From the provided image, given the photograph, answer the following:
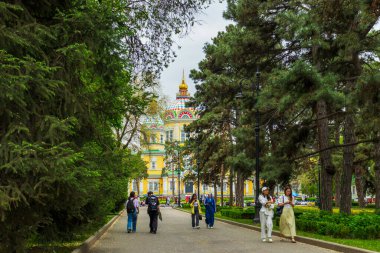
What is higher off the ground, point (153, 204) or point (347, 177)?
point (347, 177)

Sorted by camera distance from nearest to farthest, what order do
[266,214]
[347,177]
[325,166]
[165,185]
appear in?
1. [266,214]
2. [325,166]
3. [347,177]
4. [165,185]

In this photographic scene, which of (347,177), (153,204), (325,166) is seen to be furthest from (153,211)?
(347,177)

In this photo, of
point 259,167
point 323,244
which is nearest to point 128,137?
point 259,167

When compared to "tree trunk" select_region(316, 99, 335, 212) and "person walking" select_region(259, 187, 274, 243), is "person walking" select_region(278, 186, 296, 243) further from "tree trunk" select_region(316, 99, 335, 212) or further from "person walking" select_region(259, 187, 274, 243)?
"tree trunk" select_region(316, 99, 335, 212)

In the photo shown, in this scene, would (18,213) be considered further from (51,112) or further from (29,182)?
(51,112)

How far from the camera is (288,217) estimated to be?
14.4 metres

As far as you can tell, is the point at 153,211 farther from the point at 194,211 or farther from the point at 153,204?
the point at 194,211

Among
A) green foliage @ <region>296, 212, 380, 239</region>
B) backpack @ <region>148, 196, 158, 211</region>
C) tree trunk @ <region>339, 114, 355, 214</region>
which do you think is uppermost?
tree trunk @ <region>339, 114, 355, 214</region>

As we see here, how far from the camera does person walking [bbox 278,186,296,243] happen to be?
568 inches

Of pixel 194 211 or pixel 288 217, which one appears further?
pixel 194 211

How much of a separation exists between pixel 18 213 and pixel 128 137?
31.1m

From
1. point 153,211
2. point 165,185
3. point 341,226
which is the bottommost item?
point 341,226

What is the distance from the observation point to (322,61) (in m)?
20.4

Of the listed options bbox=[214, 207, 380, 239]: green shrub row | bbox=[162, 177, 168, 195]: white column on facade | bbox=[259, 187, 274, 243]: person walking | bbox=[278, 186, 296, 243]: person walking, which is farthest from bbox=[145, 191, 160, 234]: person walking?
bbox=[162, 177, 168, 195]: white column on facade
